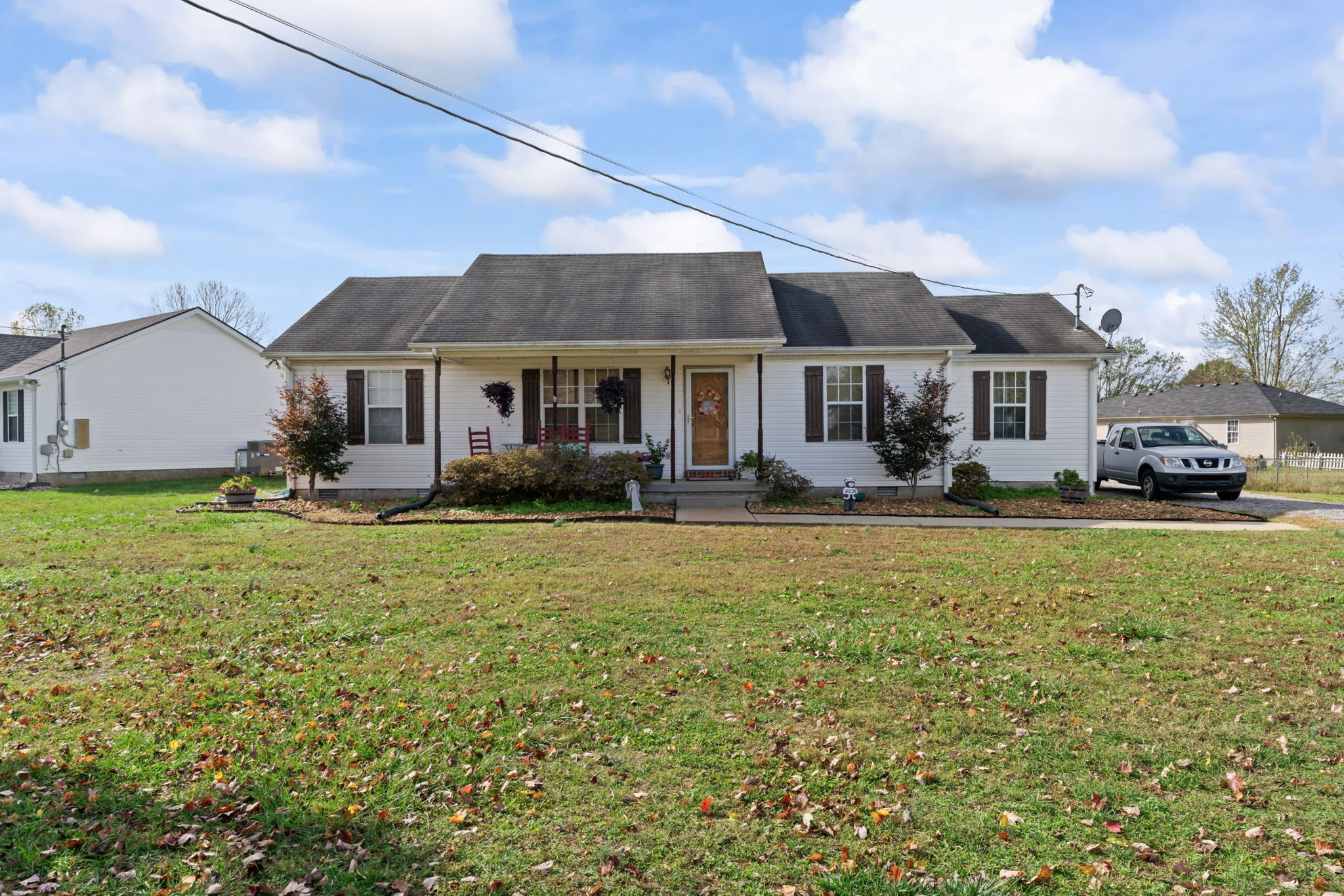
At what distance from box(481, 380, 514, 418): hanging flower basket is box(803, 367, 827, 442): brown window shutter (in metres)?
6.19

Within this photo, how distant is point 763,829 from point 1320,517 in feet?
47.8

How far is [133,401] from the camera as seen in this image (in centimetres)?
2273

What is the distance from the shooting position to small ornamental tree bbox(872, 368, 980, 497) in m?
14.7

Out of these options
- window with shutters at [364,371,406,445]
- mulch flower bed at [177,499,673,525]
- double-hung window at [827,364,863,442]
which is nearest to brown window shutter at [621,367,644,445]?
mulch flower bed at [177,499,673,525]

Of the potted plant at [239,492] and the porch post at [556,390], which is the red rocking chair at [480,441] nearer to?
the porch post at [556,390]

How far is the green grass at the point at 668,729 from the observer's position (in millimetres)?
2980

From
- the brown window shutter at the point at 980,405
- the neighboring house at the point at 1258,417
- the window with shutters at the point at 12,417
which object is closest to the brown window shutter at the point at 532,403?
the brown window shutter at the point at 980,405

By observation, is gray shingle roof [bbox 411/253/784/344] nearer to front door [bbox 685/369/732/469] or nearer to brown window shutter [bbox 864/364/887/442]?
front door [bbox 685/369/732/469]

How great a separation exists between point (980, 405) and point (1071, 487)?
2.54 metres

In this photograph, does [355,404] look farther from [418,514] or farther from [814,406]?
[814,406]

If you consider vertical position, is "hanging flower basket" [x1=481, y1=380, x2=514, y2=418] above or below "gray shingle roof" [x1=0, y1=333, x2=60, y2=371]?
below

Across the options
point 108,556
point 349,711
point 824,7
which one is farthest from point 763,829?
point 824,7

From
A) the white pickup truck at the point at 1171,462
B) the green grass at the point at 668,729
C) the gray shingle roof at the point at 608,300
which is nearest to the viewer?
the green grass at the point at 668,729

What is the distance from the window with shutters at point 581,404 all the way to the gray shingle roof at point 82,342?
1506 cm
